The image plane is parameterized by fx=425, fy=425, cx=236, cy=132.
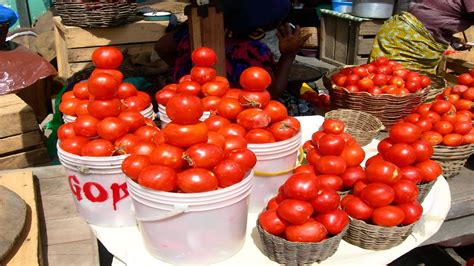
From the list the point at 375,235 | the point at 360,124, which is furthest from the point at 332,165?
the point at 360,124

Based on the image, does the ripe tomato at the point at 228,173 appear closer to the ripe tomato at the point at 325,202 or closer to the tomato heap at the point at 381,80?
the ripe tomato at the point at 325,202

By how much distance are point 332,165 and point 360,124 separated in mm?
917

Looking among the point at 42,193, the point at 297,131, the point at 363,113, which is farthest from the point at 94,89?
the point at 363,113

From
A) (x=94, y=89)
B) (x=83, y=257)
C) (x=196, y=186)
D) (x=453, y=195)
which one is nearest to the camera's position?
(x=196, y=186)

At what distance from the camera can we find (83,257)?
1900 millimetres

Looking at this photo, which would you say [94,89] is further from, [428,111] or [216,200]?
[428,111]

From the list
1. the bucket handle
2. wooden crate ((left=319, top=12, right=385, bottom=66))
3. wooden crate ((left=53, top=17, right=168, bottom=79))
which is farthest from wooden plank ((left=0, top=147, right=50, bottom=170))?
wooden crate ((left=319, top=12, right=385, bottom=66))

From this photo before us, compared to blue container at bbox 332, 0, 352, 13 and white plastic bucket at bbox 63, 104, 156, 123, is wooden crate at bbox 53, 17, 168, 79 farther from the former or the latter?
blue container at bbox 332, 0, 352, 13

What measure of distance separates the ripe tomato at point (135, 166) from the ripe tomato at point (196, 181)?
5.4 inches

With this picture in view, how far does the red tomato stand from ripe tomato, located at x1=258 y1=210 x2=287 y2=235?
A: 0.28 ft

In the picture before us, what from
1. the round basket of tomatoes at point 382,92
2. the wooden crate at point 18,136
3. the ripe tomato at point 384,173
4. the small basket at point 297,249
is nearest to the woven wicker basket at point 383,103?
the round basket of tomatoes at point 382,92

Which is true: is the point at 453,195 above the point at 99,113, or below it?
below

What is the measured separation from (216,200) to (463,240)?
2.52 m

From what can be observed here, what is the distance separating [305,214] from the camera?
1295 millimetres
